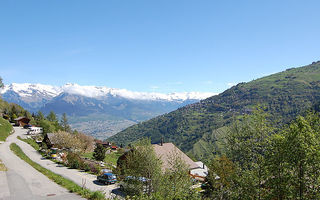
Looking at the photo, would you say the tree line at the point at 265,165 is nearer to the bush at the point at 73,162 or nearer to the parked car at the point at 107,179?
the parked car at the point at 107,179

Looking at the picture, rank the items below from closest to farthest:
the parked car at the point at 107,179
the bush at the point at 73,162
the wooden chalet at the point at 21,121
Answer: the parked car at the point at 107,179 < the bush at the point at 73,162 < the wooden chalet at the point at 21,121

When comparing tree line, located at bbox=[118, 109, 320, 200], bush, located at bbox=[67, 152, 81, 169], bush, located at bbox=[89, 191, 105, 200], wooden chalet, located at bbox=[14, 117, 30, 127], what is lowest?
bush, located at bbox=[67, 152, 81, 169]

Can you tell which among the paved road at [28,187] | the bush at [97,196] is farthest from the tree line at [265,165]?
the paved road at [28,187]

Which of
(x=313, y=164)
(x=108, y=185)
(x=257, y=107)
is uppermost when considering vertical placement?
(x=257, y=107)

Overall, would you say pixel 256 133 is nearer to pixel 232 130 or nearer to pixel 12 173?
pixel 232 130

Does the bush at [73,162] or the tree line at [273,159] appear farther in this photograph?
the bush at [73,162]

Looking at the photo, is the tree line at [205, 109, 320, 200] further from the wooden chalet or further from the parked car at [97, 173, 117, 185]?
the wooden chalet

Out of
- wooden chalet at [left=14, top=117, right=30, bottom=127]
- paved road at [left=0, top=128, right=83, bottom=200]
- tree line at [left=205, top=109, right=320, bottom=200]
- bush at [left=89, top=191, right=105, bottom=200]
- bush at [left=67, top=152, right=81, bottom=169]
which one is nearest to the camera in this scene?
tree line at [left=205, top=109, right=320, bottom=200]

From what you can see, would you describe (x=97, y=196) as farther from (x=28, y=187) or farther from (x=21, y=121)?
(x=21, y=121)

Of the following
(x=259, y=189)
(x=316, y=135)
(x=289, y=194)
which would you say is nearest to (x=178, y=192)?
(x=259, y=189)

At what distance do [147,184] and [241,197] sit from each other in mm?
9599

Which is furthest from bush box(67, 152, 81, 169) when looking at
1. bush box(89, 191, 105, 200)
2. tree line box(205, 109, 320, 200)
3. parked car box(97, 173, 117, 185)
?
tree line box(205, 109, 320, 200)

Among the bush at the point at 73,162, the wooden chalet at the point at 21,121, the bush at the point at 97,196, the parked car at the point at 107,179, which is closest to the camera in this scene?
the bush at the point at 97,196

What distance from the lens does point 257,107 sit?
1930 centimetres
